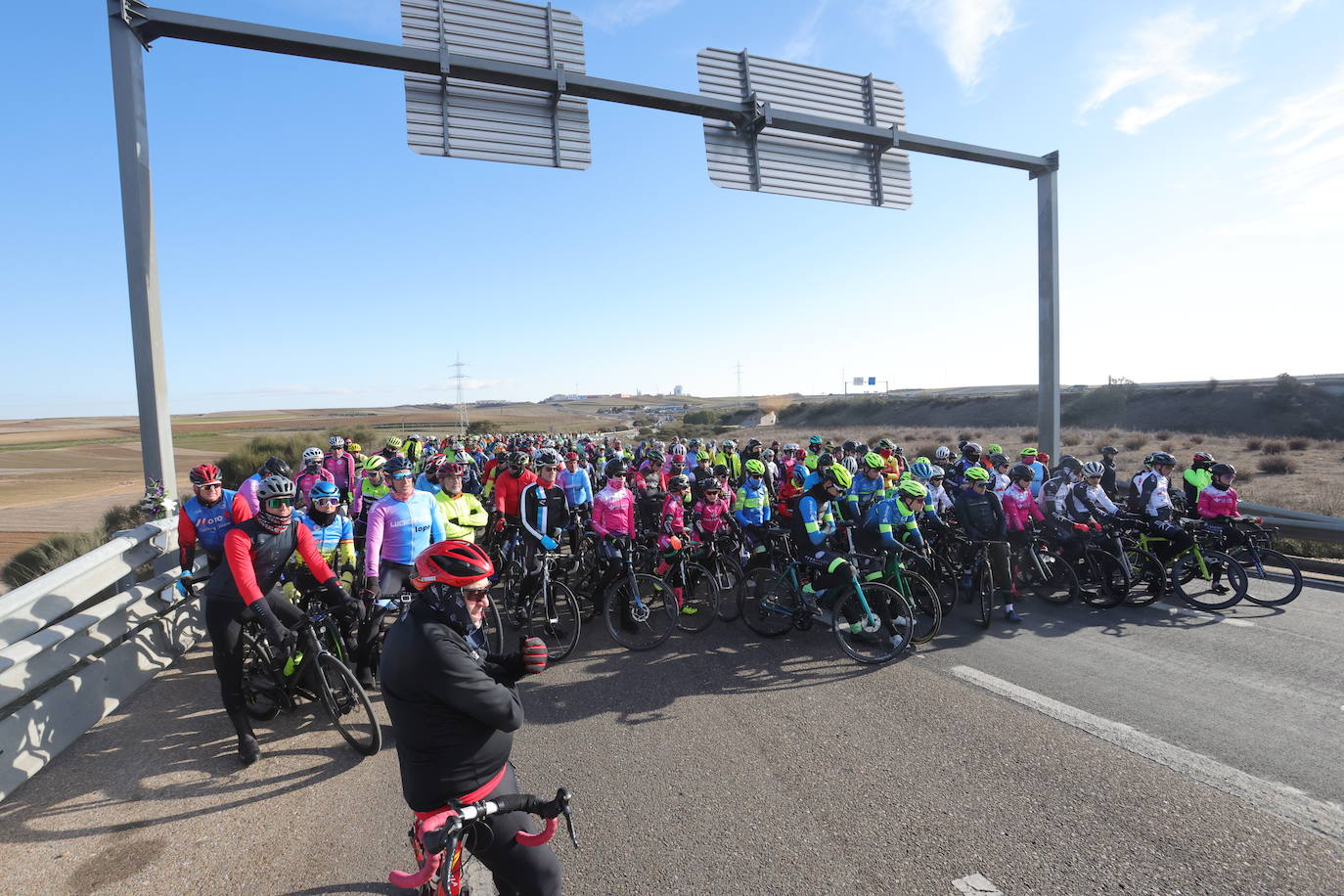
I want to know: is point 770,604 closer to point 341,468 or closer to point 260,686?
point 260,686

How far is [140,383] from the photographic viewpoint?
723 centimetres

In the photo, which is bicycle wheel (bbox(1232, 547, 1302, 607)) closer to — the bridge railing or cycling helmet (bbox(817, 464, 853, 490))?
cycling helmet (bbox(817, 464, 853, 490))

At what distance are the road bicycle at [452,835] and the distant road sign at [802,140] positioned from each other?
885 cm

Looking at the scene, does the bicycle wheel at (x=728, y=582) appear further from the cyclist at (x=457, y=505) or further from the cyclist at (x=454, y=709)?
the cyclist at (x=454, y=709)

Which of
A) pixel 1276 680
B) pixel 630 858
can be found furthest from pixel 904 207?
pixel 630 858

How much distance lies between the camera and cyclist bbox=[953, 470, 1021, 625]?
7461mm

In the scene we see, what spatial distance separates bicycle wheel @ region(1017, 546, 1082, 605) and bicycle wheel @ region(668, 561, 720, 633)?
4.01 meters

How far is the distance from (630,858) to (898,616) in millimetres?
3965

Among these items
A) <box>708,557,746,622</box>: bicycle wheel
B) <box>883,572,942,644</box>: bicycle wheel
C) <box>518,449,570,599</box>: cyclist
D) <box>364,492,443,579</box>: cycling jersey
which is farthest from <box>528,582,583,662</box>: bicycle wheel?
<box>883,572,942,644</box>: bicycle wheel

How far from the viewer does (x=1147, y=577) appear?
8.02 meters

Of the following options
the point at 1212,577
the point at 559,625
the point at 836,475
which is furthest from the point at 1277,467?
the point at 559,625

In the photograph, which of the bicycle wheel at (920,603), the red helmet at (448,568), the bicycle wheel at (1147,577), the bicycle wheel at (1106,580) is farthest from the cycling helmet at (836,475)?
the red helmet at (448,568)

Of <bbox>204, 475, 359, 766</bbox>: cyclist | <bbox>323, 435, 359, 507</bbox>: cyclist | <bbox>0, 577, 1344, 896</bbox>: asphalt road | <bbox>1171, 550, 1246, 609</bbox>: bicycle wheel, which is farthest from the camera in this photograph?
<bbox>323, 435, 359, 507</bbox>: cyclist

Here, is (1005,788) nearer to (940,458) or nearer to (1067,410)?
(940,458)
